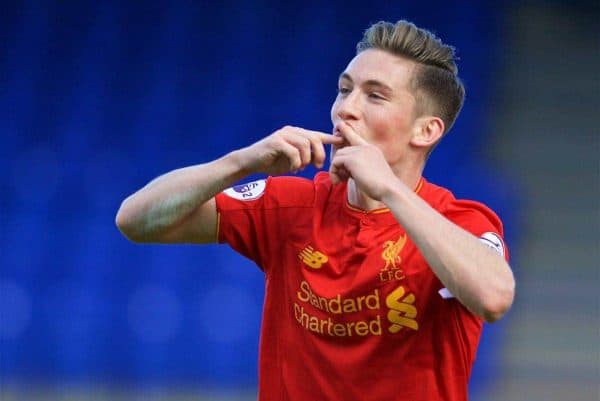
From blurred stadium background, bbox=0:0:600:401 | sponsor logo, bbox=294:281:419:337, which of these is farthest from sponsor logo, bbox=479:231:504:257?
blurred stadium background, bbox=0:0:600:401

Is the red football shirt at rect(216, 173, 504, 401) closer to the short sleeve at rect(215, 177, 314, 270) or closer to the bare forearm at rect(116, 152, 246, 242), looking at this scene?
the short sleeve at rect(215, 177, 314, 270)

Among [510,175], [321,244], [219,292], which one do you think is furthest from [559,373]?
[321,244]

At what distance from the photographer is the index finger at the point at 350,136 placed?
256 centimetres

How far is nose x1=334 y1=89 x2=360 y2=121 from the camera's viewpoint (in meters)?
2.65

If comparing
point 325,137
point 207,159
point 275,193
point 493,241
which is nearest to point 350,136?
point 325,137

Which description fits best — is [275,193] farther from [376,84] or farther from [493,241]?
[493,241]

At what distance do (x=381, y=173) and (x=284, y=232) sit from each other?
1.33ft

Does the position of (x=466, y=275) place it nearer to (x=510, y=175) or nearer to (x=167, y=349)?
(x=167, y=349)

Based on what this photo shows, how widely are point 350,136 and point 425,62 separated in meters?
0.44

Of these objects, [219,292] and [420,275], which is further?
[219,292]

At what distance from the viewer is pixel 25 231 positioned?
214 inches

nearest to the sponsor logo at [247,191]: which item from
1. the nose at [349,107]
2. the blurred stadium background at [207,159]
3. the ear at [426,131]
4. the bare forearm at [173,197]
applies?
the bare forearm at [173,197]

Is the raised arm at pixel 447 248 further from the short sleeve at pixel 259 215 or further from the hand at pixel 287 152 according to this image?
the short sleeve at pixel 259 215

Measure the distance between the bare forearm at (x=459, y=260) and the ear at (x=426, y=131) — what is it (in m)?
0.44
